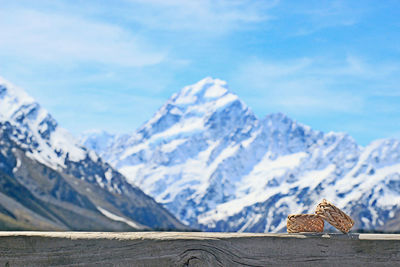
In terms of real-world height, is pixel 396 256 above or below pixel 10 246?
below

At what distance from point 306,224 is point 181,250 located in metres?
1.07

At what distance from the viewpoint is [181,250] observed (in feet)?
17.2

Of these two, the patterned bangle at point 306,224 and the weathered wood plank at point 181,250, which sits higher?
the patterned bangle at point 306,224

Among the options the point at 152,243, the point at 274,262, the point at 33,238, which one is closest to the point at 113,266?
the point at 152,243

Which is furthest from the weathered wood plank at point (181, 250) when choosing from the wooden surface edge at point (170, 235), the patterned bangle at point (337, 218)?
the patterned bangle at point (337, 218)

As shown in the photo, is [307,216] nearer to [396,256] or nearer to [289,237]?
[289,237]

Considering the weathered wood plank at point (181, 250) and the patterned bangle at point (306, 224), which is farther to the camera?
the patterned bangle at point (306, 224)

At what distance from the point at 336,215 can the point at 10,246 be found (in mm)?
2649

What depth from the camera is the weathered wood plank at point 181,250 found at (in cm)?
518

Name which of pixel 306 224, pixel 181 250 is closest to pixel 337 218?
pixel 306 224

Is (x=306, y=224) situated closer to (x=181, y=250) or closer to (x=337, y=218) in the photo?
(x=337, y=218)

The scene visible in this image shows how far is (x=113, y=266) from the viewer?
516cm

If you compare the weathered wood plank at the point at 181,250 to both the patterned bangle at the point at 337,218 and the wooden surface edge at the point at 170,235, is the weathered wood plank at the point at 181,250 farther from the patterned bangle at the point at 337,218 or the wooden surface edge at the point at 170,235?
the patterned bangle at the point at 337,218

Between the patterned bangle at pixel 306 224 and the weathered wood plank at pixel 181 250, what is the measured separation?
142mm
